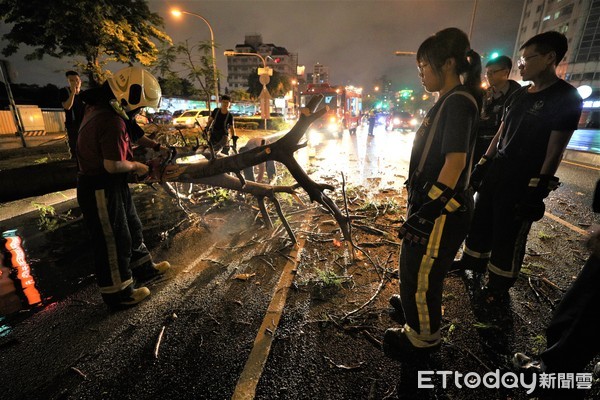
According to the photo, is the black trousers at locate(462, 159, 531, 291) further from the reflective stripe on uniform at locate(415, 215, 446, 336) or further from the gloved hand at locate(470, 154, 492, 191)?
the reflective stripe on uniform at locate(415, 215, 446, 336)

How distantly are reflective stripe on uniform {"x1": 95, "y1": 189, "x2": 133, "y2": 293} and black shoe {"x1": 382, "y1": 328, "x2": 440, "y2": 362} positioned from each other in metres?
2.59

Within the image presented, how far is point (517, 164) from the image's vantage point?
274 centimetres

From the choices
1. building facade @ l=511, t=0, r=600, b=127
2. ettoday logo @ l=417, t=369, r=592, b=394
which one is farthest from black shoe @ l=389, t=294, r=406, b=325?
building facade @ l=511, t=0, r=600, b=127

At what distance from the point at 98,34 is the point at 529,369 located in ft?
65.6

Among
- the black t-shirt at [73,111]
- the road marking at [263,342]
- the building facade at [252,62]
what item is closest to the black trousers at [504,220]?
the road marking at [263,342]

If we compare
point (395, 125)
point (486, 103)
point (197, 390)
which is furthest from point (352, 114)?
point (197, 390)

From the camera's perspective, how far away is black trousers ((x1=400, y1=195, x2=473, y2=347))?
1.97 meters

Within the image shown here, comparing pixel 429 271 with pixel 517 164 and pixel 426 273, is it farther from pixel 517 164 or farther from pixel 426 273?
pixel 517 164

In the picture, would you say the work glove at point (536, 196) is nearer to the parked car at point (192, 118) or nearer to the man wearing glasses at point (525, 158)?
the man wearing glasses at point (525, 158)

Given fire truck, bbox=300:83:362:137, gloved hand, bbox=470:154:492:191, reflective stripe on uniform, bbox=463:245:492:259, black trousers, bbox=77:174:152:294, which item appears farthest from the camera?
fire truck, bbox=300:83:362:137

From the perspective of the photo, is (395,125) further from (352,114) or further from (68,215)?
(68,215)

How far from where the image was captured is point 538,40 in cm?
261

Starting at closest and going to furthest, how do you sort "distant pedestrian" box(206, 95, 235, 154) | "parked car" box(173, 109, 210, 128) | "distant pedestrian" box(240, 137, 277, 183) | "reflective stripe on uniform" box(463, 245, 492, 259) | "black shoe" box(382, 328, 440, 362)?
1. "black shoe" box(382, 328, 440, 362)
2. "reflective stripe on uniform" box(463, 245, 492, 259)
3. "distant pedestrian" box(240, 137, 277, 183)
4. "distant pedestrian" box(206, 95, 235, 154)
5. "parked car" box(173, 109, 210, 128)

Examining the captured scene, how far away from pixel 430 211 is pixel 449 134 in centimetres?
50
